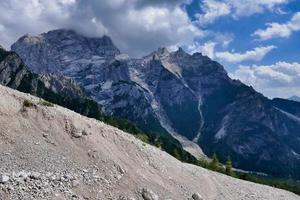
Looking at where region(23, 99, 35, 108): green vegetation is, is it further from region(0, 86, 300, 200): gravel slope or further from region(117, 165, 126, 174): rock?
region(117, 165, 126, 174): rock

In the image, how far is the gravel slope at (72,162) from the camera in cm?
4331

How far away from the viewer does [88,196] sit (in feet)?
147

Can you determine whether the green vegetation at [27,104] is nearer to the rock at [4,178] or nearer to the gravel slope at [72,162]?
the gravel slope at [72,162]

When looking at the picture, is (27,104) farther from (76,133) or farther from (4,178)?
(4,178)

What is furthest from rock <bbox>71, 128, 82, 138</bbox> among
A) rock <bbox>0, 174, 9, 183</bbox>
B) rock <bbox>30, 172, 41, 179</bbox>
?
rock <bbox>0, 174, 9, 183</bbox>

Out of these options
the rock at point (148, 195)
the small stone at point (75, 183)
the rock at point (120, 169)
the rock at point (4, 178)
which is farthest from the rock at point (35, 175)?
the rock at point (148, 195)

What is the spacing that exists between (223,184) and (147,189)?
77.1ft

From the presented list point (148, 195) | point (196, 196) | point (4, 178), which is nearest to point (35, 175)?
point (4, 178)

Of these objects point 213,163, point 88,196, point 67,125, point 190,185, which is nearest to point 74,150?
point 67,125

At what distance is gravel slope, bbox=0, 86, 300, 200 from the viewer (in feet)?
142

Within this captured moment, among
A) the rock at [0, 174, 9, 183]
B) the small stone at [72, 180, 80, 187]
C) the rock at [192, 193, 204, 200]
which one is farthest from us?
the rock at [192, 193, 204, 200]

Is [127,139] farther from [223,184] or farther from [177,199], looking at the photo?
[223,184]

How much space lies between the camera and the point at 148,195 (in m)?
49.8

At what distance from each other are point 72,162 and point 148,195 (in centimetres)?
844
